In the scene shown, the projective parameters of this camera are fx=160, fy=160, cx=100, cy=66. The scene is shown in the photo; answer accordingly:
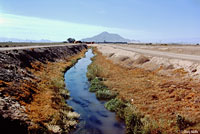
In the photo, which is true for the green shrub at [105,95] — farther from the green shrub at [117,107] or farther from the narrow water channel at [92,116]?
the green shrub at [117,107]

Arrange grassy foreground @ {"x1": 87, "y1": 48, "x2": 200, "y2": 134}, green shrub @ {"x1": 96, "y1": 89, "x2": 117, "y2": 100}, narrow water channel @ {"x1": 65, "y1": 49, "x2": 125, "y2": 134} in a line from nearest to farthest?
grassy foreground @ {"x1": 87, "y1": 48, "x2": 200, "y2": 134} < narrow water channel @ {"x1": 65, "y1": 49, "x2": 125, "y2": 134} < green shrub @ {"x1": 96, "y1": 89, "x2": 117, "y2": 100}

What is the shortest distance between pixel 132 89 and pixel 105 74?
8230 mm

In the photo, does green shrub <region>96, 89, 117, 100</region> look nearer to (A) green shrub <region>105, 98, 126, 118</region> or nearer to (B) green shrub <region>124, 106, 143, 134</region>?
(A) green shrub <region>105, 98, 126, 118</region>

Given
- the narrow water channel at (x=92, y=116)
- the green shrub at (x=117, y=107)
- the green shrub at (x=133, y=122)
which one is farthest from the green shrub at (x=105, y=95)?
the green shrub at (x=133, y=122)

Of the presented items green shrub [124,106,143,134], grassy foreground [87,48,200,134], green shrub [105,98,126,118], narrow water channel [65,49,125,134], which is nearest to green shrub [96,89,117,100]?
grassy foreground [87,48,200,134]

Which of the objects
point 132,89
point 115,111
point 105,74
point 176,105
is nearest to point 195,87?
point 176,105

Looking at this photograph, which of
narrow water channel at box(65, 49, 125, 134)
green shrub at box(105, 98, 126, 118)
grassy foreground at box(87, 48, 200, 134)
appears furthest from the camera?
green shrub at box(105, 98, 126, 118)

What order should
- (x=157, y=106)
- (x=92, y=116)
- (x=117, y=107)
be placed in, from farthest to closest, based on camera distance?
1. (x=117, y=107)
2. (x=92, y=116)
3. (x=157, y=106)

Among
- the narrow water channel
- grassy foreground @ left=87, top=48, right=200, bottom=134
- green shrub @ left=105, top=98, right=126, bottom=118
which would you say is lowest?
the narrow water channel

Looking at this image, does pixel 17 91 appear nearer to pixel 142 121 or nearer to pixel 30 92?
pixel 30 92

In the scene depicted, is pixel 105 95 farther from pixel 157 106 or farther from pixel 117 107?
pixel 157 106

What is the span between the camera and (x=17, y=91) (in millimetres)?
12805

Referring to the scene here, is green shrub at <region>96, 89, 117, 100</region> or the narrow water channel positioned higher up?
green shrub at <region>96, 89, 117, 100</region>

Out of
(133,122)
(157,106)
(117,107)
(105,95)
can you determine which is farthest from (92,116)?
(157,106)
